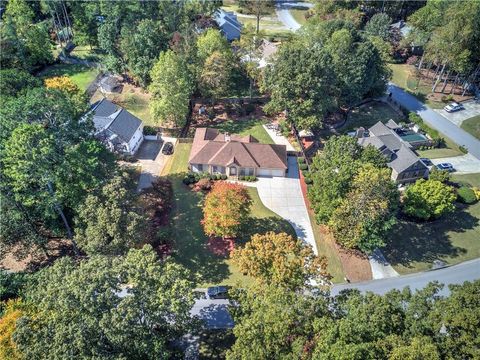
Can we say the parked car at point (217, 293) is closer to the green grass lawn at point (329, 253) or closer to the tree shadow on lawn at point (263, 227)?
the tree shadow on lawn at point (263, 227)

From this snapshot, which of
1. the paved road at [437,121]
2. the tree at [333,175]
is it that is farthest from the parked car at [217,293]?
the paved road at [437,121]

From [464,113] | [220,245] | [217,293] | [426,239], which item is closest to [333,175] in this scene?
[426,239]


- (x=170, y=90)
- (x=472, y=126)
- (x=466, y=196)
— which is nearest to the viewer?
(x=466, y=196)

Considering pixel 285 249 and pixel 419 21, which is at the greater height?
pixel 419 21

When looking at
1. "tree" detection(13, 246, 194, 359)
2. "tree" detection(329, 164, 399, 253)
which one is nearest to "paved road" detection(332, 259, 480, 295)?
"tree" detection(329, 164, 399, 253)

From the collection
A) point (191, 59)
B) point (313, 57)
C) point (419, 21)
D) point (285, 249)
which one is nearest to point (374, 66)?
point (313, 57)

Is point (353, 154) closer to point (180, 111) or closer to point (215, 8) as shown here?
point (180, 111)

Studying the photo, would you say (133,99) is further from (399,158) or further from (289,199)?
(399,158)
